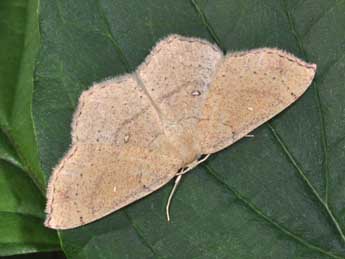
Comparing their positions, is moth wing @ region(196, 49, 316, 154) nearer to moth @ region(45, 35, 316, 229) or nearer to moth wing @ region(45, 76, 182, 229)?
moth @ region(45, 35, 316, 229)

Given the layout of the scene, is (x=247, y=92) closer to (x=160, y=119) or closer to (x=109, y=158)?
(x=160, y=119)

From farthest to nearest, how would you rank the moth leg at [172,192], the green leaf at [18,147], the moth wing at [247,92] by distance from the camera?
1. the green leaf at [18,147]
2. the moth leg at [172,192]
3. the moth wing at [247,92]

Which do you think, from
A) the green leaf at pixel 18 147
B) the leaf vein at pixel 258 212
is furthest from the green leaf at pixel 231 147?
the green leaf at pixel 18 147

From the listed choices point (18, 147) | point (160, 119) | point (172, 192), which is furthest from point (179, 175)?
point (18, 147)

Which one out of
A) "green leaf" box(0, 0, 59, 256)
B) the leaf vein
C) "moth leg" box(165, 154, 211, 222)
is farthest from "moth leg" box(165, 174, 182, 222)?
"green leaf" box(0, 0, 59, 256)

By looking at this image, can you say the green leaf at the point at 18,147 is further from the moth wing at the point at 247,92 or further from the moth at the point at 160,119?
the moth wing at the point at 247,92

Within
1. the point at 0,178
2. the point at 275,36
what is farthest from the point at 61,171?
the point at 275,36
